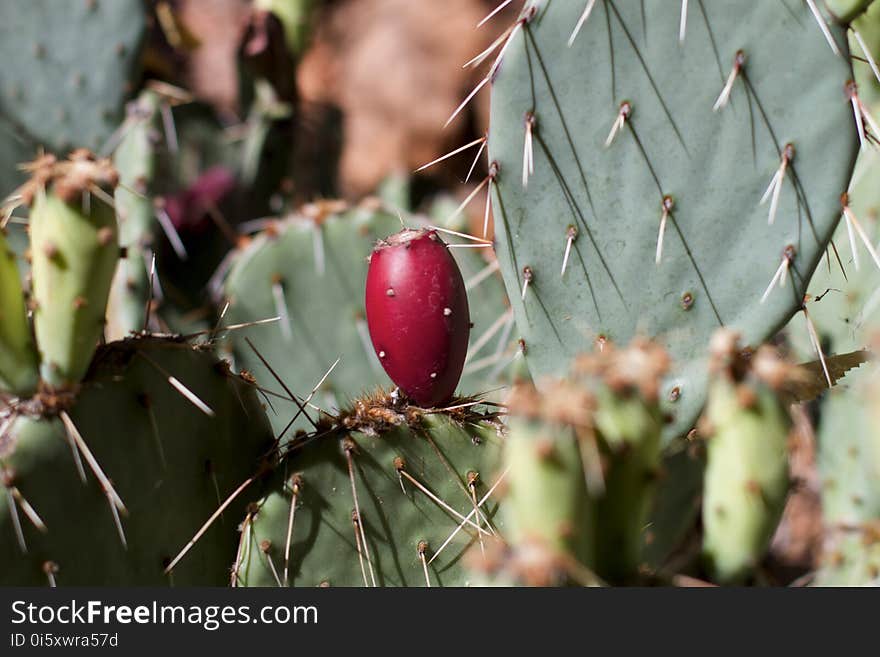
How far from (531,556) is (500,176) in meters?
0.79

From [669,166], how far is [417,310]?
0.43 meters

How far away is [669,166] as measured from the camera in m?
1.54

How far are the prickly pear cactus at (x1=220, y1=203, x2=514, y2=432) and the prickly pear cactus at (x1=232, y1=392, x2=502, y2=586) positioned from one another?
749mm

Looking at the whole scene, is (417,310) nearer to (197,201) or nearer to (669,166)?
(669,166)

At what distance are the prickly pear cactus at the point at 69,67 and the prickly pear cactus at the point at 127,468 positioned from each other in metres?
1.52

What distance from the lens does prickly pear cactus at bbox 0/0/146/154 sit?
8.92 ft

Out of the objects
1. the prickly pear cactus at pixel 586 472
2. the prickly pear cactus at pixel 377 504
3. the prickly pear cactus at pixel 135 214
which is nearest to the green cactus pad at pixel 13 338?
the prickly pear cactus at pixel 377 504

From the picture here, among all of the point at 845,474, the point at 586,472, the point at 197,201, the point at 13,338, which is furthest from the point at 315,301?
the point at 586,472

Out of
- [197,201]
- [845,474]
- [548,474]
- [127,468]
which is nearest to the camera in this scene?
[548,474]

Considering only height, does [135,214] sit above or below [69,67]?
below

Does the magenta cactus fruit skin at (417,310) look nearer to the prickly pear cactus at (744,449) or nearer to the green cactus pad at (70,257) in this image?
the green cactus pad at (70,257)

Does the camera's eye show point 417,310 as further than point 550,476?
Yes

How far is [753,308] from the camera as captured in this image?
5.19 feet

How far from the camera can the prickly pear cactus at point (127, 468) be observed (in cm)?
129
